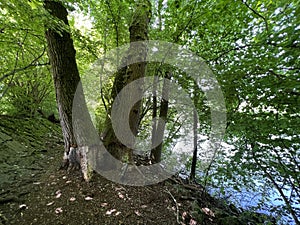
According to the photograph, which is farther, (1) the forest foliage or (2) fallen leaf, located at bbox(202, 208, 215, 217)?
(2) fallen leaf, located at bbox(202, 208, 215, 217)

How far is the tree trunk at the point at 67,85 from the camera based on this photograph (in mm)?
2064

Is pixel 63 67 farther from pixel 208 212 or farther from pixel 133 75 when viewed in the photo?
pixel 208 212

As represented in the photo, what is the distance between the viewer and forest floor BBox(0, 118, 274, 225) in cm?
161

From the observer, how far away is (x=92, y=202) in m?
1.77

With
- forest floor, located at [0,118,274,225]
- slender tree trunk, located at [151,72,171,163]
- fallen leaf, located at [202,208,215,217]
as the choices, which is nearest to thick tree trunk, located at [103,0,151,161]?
forest floor, located at [0,118,274,225]

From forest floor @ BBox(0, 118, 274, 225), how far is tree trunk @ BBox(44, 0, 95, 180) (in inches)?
11.3

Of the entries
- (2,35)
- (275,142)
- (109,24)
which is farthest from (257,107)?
(2,35)

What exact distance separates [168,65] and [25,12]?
1908 millimetres

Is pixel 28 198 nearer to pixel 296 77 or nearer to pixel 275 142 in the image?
pixel 275 142

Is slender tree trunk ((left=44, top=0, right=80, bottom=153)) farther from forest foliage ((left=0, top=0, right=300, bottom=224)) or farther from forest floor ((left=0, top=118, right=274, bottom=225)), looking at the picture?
forest floor ((left=0, top=118, right=274, bottom=225))

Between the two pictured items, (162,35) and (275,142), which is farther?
(162,35)

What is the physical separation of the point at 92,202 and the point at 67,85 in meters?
1.51

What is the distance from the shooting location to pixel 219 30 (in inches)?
96.1

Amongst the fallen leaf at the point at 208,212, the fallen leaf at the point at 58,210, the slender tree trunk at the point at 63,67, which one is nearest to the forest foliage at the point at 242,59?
the slender tree trunk at the point at 63,67
